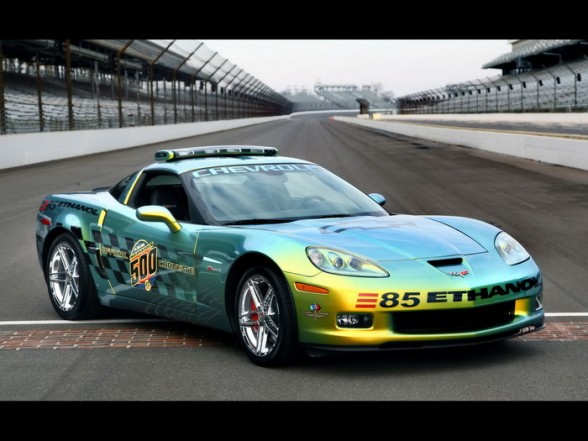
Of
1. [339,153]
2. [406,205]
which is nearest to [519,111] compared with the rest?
[339,153]

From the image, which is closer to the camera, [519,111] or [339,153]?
[339,153]

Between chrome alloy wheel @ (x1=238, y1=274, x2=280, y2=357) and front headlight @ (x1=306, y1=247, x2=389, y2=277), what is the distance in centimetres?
34

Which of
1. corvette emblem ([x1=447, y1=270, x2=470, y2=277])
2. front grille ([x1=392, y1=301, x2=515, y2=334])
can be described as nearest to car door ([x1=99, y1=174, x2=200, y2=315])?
front grille ([x1=392, y1=301, x2=515, y2=334])

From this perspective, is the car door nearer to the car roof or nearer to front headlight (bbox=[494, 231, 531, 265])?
the car roof

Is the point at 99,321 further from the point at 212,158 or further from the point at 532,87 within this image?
the point at 532,87

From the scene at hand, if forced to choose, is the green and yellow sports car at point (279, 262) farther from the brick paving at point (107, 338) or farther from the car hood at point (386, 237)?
the brick paving at point (107, 338)

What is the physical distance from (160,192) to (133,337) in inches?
46.6

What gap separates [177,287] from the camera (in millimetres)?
6387

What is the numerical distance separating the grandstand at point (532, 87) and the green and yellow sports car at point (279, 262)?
170ft

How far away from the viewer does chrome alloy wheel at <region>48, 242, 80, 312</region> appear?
7410 millimetres

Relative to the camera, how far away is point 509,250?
6.01 metres

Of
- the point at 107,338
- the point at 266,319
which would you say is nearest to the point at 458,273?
the point at 266,319
